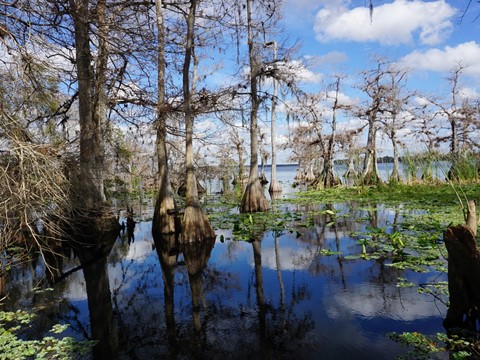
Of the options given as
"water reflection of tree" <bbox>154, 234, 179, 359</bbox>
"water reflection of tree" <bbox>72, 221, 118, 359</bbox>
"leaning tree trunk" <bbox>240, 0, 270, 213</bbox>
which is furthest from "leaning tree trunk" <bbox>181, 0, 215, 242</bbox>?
"leaning tree trunk" <bbox>240, 0, 270, 213</bbox>

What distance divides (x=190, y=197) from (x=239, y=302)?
4465 mm

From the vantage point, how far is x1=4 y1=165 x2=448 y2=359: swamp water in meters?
3.94

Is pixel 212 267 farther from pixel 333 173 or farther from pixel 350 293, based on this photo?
pixel 333 173

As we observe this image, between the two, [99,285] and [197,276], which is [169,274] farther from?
[99,285]

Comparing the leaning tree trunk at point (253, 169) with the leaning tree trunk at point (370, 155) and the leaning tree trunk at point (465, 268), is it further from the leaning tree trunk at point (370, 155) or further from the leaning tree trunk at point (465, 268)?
the leaning tree trunk at point (465, 268)

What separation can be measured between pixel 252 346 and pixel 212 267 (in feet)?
12.0

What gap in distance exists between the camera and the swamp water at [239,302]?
Result: 3.94m

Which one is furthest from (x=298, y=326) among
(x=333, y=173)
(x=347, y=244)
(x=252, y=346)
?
(x=333, y=173)

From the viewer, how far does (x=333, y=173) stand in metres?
24.6

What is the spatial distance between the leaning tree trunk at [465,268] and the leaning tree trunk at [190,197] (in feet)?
21.8

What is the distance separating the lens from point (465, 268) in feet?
11.2

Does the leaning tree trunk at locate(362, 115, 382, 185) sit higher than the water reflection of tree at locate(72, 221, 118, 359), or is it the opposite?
the leaning tree trunk at locate(362, 115, 382, 185)

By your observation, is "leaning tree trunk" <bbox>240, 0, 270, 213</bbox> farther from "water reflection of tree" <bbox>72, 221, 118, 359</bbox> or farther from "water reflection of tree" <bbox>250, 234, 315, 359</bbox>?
"water reflection of tree" <bbox>250, 234, 315, 359</bbox>

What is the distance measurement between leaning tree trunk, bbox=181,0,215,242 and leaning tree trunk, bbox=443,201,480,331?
21.8ft
